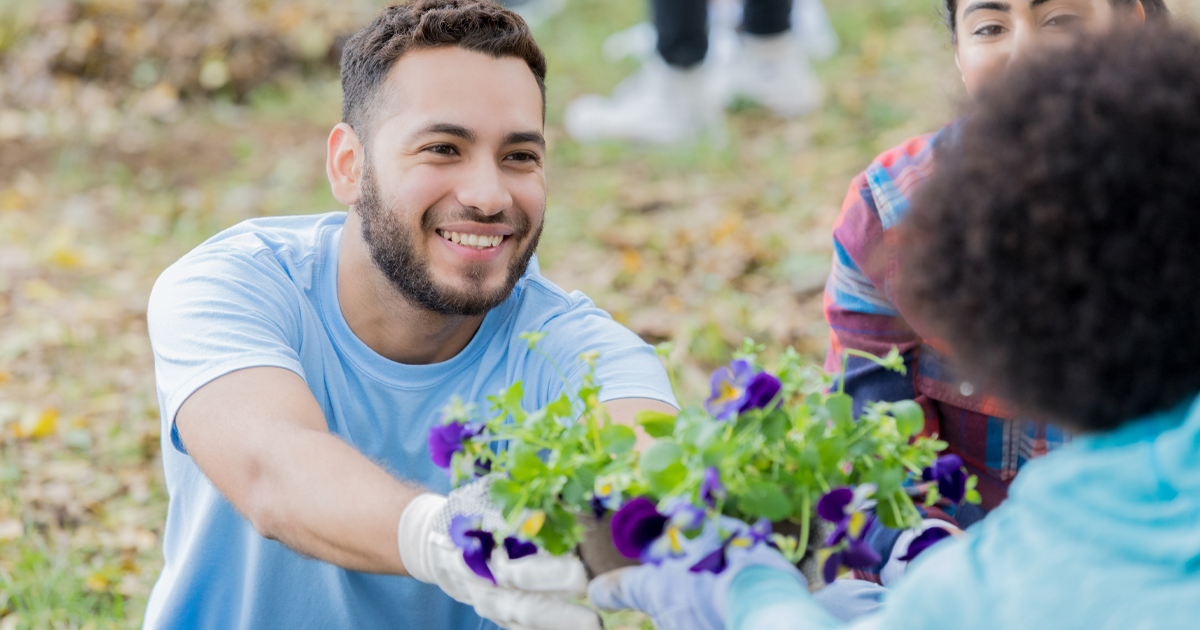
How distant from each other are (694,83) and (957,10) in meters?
3.80

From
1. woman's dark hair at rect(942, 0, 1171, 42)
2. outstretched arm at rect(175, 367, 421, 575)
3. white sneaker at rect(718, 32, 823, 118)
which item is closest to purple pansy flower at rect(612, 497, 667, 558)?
outstretched arm at rect(175, 367, 421, 575)

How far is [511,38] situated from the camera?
200 centimetres

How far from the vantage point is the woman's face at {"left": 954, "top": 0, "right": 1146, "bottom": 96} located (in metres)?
1.79

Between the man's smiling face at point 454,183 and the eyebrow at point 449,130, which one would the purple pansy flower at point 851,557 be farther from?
the eyebrow at point 449,130

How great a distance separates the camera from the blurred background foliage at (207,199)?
3.10 m

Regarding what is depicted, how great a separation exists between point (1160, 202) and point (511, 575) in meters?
0.82

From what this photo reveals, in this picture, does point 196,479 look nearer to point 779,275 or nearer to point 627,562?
point 627,562

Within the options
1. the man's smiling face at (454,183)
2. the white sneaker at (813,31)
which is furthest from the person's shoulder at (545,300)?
the white sneaker at (813,31)

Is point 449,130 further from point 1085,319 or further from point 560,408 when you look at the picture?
point 1085,319

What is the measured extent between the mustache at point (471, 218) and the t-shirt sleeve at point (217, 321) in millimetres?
300

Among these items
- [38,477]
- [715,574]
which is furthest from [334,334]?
[38,477]

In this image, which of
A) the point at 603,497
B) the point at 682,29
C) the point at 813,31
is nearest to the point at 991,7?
the point at 603,497

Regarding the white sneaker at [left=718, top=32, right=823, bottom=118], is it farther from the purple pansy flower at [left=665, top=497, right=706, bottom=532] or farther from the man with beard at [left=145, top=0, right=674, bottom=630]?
the purple pansy flower at [left=665, top=497, right=706, bottom=532]

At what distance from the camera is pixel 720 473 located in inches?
45.1
